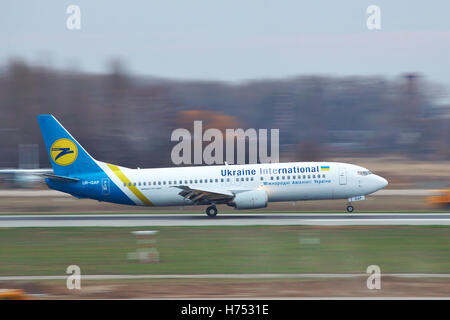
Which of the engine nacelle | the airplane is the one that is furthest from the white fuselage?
the engine nacelle

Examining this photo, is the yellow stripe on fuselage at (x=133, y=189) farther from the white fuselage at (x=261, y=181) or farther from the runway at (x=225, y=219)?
the runway at (x=225, y=219)

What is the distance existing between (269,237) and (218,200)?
8.66 meters

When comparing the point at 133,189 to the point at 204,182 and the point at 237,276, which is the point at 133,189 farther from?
the point at 237,276

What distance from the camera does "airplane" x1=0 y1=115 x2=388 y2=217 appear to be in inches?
1299

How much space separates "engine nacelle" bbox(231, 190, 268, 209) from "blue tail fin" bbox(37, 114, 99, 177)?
330 inches

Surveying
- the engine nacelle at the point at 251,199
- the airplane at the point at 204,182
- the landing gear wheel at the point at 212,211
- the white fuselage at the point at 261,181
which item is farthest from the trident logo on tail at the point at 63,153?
the engine nacelle at the point at 251,199

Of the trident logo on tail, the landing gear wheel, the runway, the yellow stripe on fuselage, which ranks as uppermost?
the trident logo on tail

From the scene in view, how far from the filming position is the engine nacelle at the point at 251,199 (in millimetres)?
32375

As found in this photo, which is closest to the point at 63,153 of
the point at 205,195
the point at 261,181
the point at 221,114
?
the point at 205,195

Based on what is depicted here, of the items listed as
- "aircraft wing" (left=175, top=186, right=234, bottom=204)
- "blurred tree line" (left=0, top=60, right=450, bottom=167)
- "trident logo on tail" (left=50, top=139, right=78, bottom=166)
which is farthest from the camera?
"blurred tree line" (left=0, top=60, right=450, bottom=167)

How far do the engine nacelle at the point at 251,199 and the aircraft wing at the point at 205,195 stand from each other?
1.89ft

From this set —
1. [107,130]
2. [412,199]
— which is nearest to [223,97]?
[107,130]

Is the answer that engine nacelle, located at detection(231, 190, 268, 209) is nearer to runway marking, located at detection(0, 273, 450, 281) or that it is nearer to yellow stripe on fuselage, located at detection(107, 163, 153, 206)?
yellow stripe on fuselage, located at detection(107, 163, 153, 206)

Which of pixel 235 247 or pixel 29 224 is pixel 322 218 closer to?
pixel 235 247
